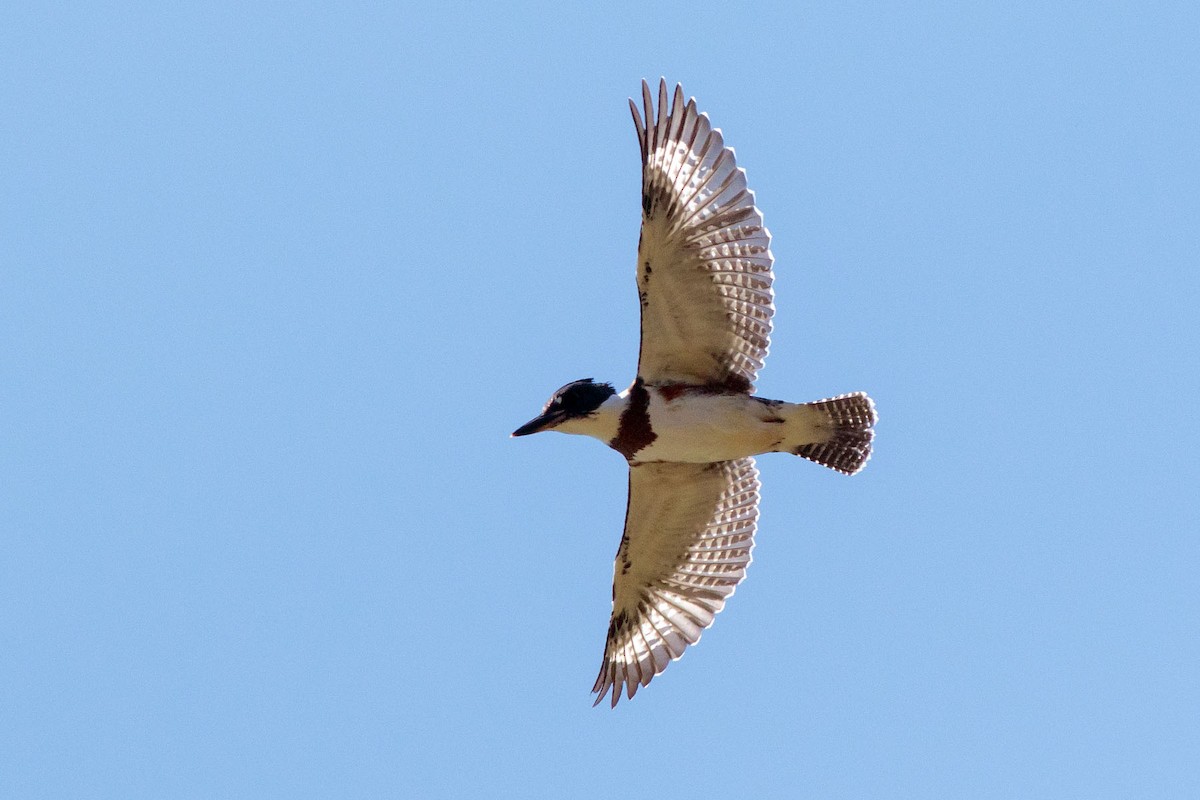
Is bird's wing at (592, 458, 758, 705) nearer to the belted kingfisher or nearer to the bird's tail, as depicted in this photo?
the belted kingfisher

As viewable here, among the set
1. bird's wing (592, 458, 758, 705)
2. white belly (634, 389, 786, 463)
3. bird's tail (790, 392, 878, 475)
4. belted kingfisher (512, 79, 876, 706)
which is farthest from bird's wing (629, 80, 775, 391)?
bird's wing (592, 458, 758, 705)

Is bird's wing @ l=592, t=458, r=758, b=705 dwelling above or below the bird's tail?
below

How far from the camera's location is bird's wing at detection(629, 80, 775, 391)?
32.7 ft

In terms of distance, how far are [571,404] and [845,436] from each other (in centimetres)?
170

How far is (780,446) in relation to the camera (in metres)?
10.5

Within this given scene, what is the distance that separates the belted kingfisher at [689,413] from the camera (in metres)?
10.0

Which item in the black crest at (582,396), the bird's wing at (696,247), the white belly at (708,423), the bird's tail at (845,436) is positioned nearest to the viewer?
the bird's wing at (696,247)

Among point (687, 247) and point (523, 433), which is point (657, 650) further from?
point (687, 247)

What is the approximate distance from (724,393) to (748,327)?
0.42 m

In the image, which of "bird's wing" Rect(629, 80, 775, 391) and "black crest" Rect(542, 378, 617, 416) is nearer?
"bird's wing" Rect(629, 80, 775, 391)

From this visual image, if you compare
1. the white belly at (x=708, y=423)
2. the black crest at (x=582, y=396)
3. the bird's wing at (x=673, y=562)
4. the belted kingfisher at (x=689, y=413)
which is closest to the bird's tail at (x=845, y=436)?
the belted kingfisher at (x=689, y=413)

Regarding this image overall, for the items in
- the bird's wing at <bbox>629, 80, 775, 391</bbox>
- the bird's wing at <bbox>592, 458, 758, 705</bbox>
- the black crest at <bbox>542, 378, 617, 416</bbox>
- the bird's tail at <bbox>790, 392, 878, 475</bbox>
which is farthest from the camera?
the bird's wing at <bbox>592, 458, 758, 705</bbox>

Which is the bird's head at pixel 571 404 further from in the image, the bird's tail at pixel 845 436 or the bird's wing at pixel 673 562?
the bird's tail at pixel 845 436

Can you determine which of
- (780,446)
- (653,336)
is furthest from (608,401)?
(780,446)
